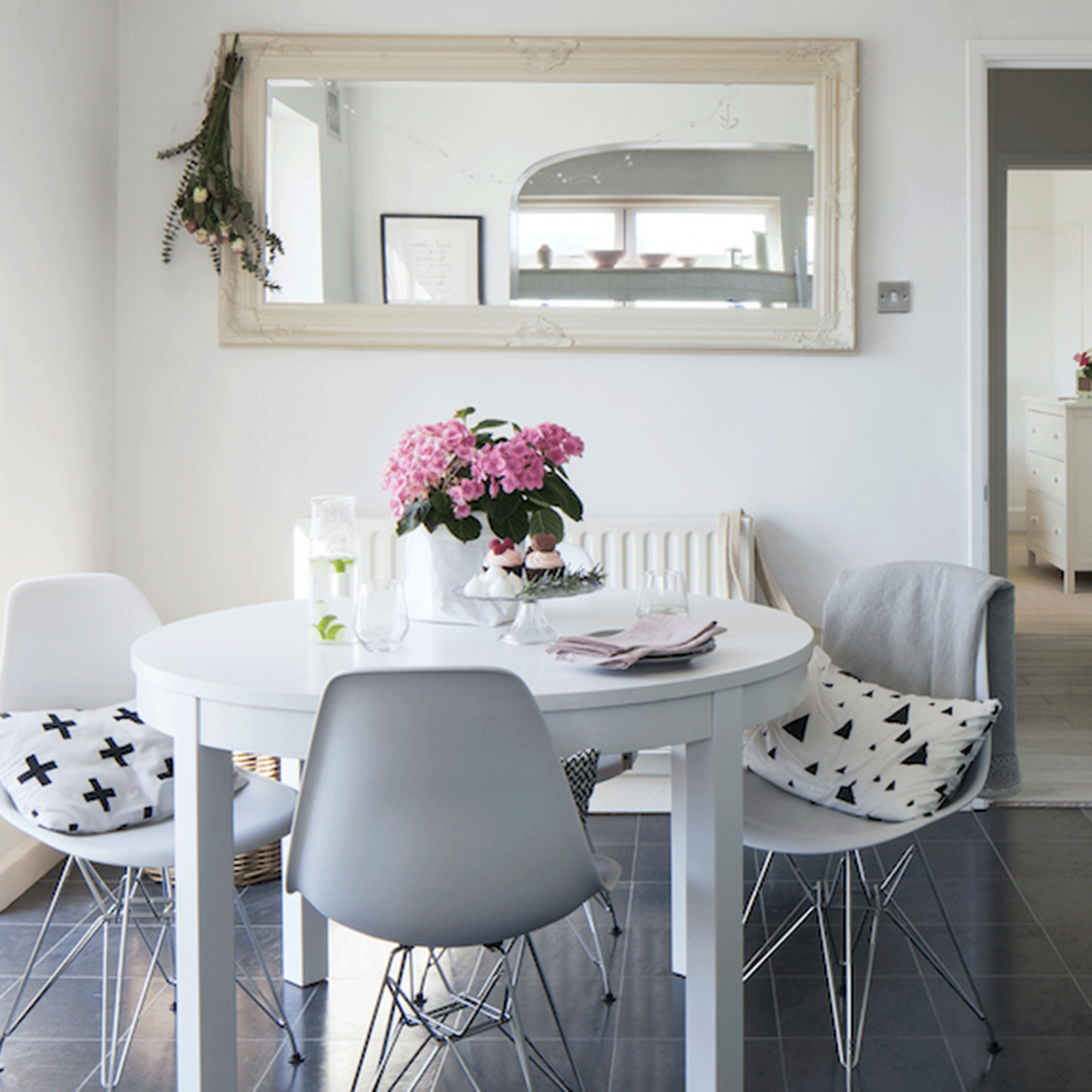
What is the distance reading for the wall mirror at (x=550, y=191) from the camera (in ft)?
11.6

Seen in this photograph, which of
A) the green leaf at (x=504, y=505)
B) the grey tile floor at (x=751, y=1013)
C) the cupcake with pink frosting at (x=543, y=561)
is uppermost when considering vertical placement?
the green leaf at (x=504, y=505)

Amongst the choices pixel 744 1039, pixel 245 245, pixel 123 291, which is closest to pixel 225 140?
pixel 245 245

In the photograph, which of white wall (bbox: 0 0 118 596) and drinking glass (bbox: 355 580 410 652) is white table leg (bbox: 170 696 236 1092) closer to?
drinking glass (bbox: 355 580 410 652)

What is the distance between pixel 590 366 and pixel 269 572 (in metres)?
1.15

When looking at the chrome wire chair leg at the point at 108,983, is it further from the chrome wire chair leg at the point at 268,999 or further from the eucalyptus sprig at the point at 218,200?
the eucalyptus sprig at the point at 218,200

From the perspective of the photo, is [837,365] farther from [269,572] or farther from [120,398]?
[120,398]

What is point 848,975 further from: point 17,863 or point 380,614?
point 17,863

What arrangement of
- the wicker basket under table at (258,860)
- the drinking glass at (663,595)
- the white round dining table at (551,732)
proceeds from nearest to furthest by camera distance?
the white round dining table at (551,732) → the drinking glass at (663,595) → the wicker basket under table at (258,860)

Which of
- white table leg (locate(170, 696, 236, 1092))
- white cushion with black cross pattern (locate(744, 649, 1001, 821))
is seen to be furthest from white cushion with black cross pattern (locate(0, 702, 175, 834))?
white cushion with black cross pattern (locate(744, 649, 1001, 821))

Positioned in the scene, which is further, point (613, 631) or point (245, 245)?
point (245, 245)

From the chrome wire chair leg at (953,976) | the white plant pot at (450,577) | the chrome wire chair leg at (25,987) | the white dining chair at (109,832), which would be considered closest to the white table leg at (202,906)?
the white dining chair at (109,832)

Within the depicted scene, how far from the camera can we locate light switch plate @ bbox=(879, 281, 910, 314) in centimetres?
361

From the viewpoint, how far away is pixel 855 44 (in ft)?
11.6

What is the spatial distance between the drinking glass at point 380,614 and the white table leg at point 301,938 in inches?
23.4
